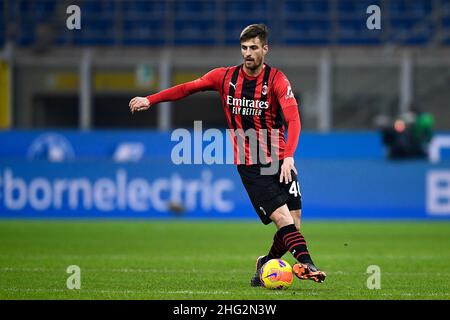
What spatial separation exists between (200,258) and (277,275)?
3.50m

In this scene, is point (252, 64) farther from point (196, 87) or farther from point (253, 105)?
point (196, 87)

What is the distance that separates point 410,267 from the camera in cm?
1075

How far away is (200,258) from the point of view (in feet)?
38.8

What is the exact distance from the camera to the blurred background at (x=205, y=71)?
21.5 m

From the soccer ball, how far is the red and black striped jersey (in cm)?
88

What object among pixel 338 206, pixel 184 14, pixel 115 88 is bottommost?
pixel 338 206

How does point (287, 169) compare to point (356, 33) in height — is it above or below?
below

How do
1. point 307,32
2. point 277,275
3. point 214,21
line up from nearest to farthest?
point 277,275 < point 307,32 < point 214,21

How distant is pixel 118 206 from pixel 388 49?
8.09 m

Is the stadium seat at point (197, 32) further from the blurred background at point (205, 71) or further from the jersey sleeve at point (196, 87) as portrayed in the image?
the jersey sleeve at point (196, 87)

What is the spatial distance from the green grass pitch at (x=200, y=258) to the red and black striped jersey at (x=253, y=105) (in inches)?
46.9

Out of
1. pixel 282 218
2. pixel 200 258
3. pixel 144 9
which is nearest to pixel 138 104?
pixel 282 218
